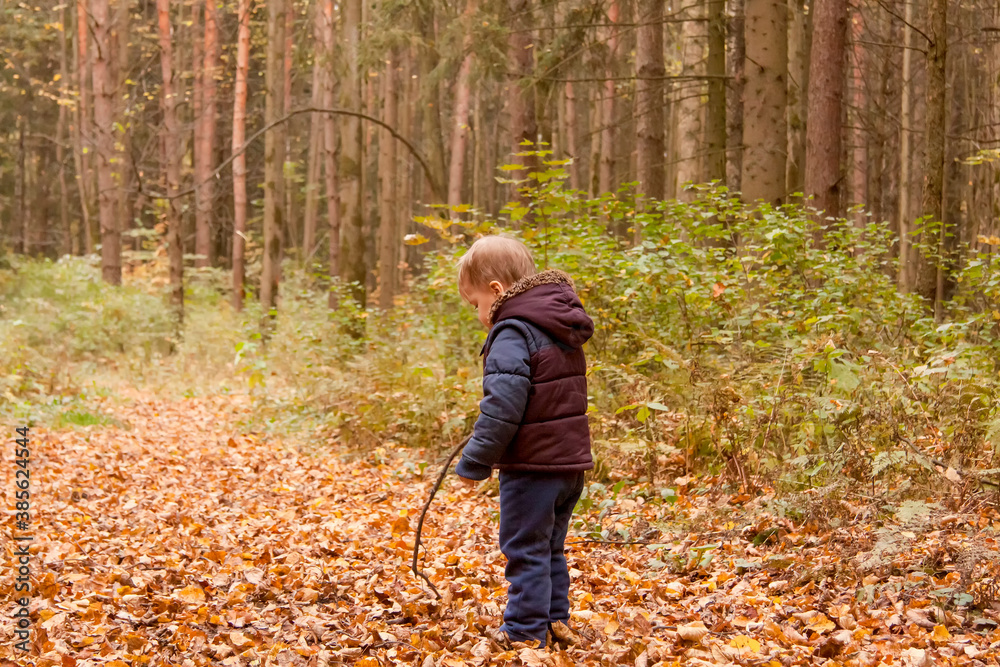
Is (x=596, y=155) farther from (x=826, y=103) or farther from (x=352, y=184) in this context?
(x=826, y=103)

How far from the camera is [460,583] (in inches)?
178

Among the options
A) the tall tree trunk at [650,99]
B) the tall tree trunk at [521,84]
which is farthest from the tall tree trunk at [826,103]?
the tall tree trunk at [521,84]

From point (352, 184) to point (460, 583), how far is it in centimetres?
969

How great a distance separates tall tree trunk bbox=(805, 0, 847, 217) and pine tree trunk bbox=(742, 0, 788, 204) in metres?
0.35

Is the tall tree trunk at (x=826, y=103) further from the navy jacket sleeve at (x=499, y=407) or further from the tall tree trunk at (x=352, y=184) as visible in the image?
the navy jacket sleeve at (x=499, y=407)

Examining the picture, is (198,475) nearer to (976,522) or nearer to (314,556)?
(314,556)

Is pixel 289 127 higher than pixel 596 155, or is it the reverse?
pixel 289 127

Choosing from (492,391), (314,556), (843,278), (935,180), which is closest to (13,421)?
(314,556)

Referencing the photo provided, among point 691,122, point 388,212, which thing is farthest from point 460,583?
point 388,212

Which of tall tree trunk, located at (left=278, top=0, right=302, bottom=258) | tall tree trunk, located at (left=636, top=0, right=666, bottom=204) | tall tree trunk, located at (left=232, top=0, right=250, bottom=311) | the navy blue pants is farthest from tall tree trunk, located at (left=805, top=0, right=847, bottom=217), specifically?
tall tree trunk, located at (left=232, top=0, right=250, bottom=311)

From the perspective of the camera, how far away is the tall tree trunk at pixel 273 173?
16.0 metres

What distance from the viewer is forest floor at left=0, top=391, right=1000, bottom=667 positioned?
3.57 m

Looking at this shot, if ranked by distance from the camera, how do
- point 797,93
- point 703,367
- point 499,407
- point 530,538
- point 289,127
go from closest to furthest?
point 499,407
point 530,538
point 703,367
point 797,93
point 289,127

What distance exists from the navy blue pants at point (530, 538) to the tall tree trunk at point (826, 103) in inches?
284
